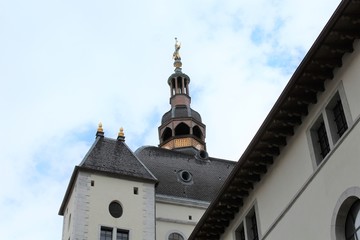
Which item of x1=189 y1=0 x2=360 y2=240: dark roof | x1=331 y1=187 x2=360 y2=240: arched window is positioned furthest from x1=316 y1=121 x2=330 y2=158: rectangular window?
x1=331 y1=187 x2=360 y2=240: arched window

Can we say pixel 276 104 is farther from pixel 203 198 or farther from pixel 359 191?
pixel 203 198

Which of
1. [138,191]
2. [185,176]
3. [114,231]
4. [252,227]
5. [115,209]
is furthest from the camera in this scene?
[185,176]

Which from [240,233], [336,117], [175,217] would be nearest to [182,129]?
[175,217]

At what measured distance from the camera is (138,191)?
3709 cm

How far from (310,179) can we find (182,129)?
33.9 meters

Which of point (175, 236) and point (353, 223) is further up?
point (175, 236)

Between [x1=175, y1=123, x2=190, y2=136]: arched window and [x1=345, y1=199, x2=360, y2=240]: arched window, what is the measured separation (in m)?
35.0

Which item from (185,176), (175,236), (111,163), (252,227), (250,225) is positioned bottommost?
(252,227)

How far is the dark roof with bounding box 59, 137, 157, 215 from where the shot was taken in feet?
121

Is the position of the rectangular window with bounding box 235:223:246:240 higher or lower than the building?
lower

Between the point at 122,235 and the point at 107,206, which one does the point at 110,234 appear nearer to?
the point at 122,235

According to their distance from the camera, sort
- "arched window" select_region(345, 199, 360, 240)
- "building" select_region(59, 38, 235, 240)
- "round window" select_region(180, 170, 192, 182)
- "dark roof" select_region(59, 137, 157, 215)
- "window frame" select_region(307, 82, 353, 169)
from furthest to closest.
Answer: "round window" select_region(180, 170, 192, 182), "dark roof" select_region(59, 137, 157, 215), "building" select_region(59, 38, 235, 240), "window frame" select_region(307, 82, 353, 169), "arched window" select_region(345, 199, 360, 240)

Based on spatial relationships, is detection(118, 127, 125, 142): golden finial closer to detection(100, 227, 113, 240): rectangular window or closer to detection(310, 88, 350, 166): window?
detection(100, 227, 113, 240): rectangular window

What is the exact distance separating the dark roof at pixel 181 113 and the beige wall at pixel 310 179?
30.6 meters
